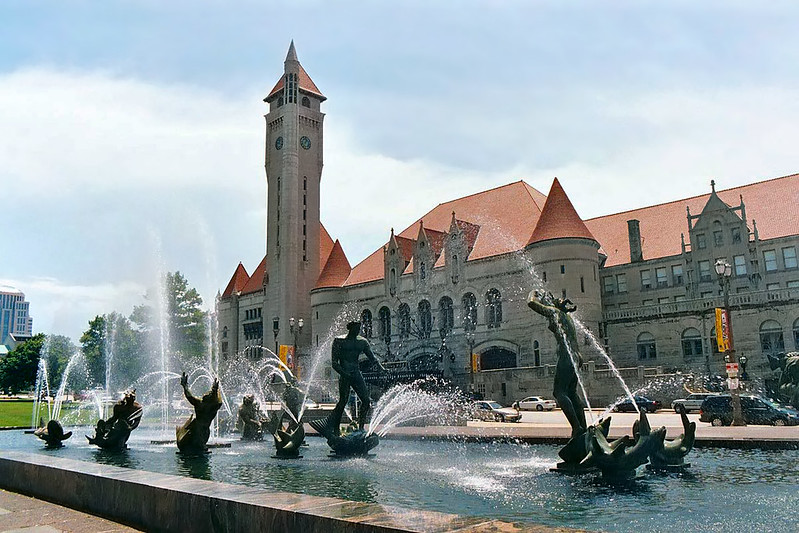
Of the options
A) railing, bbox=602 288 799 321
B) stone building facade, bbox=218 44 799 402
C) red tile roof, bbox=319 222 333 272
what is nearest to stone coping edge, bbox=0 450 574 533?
stone building facade, bbox=218 44 799 402

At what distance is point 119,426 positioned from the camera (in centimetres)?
1766

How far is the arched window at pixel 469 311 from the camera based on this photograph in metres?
57.6

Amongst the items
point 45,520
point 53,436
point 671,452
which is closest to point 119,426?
point 53,436

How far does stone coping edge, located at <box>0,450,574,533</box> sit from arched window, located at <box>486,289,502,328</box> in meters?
48.6

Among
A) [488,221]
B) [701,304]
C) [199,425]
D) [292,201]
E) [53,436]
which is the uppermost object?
[292,201]

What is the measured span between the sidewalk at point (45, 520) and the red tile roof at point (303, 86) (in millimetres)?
76052

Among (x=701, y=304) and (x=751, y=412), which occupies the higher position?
(x=701, y=304)

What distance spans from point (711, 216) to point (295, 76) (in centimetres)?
5077

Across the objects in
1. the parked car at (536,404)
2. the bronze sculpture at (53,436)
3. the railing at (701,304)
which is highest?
the railing at (701,304)

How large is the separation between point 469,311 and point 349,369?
1710 inches

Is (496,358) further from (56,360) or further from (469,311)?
(56,360)

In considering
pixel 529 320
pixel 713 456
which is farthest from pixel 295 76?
pixel 713 456

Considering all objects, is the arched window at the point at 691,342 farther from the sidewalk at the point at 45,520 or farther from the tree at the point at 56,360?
the tree at the point at 56,360

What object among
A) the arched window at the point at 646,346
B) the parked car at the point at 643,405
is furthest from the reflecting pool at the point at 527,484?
the arched window at the point at 646,346
